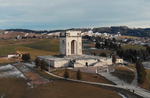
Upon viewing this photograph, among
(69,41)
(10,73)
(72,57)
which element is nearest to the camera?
(10,73)

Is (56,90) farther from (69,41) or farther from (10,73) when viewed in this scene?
(69,41)

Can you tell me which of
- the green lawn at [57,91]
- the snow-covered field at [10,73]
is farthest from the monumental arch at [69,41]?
the green lawn at [57,91]

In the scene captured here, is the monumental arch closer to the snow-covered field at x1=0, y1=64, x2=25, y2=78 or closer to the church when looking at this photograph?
the church

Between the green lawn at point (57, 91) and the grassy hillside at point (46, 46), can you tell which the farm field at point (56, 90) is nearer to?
the green lawn at point (57, 91)

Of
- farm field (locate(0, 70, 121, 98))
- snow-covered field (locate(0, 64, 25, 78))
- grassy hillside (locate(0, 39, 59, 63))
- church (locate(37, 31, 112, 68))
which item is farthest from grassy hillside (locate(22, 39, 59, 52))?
farm field (locate(0, 70, 121, 98))

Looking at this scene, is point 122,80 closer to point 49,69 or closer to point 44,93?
point 44,93

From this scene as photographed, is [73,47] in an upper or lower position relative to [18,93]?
upper

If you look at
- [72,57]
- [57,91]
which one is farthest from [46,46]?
[57,91]

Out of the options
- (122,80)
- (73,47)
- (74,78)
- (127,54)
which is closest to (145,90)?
(122,80)

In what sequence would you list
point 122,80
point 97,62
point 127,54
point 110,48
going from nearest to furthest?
point 122,80, point 97,62, point 127,54, point 110,48
